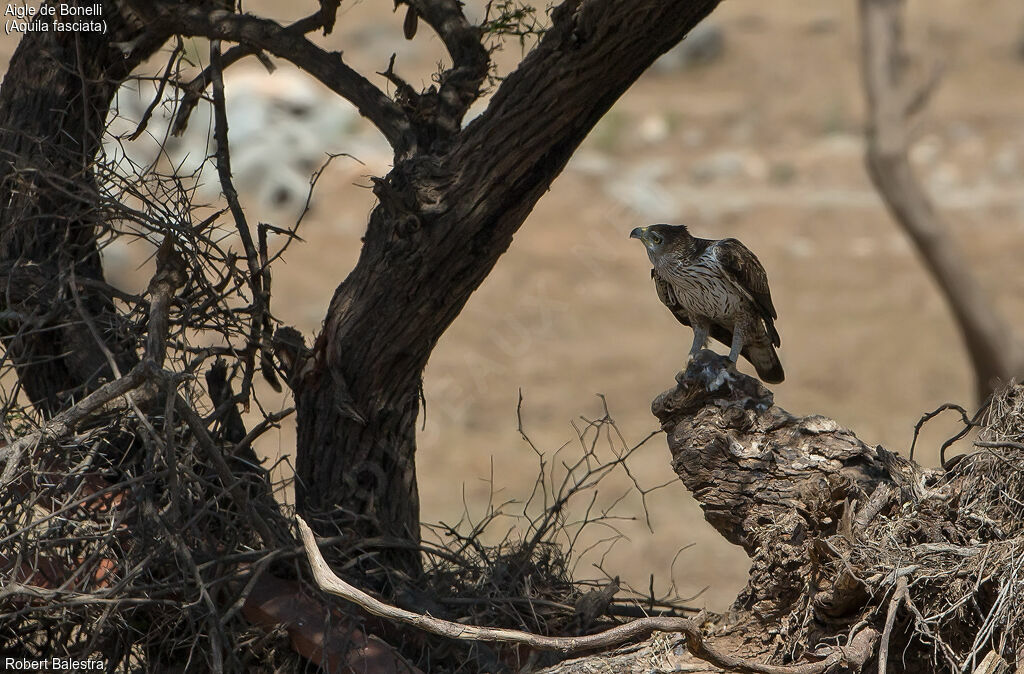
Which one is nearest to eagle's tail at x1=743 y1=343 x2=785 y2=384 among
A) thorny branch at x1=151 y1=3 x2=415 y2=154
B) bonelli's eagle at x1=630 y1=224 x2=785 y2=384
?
bonelli's eagle at x1=630 y1=224 x2=785 y2=384

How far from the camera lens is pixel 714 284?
4004 millimetres

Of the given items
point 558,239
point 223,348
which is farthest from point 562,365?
point 223,348

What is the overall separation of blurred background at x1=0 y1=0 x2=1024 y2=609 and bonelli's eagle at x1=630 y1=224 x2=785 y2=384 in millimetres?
4254

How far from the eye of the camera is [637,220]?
15.4 metres

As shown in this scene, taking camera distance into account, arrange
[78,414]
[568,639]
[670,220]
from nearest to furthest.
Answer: [568,639] → [78,414] → [670,220]

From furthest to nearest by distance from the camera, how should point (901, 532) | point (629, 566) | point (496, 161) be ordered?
point (629, 566), point (496, 161), point (901, 532)

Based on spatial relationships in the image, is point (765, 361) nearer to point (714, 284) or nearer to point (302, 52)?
point (714, 284)

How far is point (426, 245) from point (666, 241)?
3.32ft

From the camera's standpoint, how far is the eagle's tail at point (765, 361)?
4.30 metres

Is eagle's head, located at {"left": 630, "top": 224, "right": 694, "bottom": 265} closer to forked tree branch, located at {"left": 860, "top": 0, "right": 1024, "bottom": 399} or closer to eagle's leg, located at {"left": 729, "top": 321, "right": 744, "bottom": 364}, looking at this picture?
eagle's leg, located at {"left": 729, "top": 321, "right": 744, "bottom": 364}

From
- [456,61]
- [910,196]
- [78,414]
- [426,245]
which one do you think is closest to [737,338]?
[426,245]

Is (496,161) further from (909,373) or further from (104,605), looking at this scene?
(909,373)

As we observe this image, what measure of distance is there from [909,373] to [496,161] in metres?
9.88

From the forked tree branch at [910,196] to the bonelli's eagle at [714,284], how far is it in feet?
16.7
